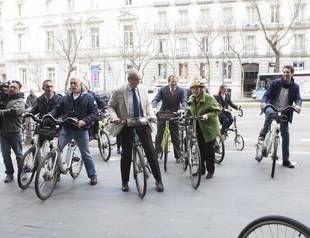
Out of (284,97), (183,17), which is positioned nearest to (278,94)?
(284,97)

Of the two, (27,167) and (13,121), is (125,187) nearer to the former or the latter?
(27,167)

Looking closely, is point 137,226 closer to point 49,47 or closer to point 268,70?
point 268,70

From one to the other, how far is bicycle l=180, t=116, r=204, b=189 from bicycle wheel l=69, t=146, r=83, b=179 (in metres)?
1.81

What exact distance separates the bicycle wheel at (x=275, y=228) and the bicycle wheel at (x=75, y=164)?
422 cm

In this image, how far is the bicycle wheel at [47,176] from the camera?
5926 millimetres

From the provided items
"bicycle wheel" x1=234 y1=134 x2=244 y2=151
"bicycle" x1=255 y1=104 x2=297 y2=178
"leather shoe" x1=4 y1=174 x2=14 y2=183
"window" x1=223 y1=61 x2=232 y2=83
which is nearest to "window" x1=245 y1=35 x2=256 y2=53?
"window" x1=223 y1=61 x2=232 y2=83

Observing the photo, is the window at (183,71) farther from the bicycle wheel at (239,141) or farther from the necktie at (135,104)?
the necktie at (135,104)

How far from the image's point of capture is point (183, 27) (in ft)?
160

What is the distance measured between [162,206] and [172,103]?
3182mm

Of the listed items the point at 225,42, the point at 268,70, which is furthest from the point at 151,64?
the point at 268,70

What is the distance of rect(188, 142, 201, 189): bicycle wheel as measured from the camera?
21.1ft

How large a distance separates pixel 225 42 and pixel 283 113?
1623 inches

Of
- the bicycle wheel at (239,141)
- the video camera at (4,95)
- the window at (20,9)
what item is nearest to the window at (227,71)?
the window at (20,9)

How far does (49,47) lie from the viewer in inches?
2168
